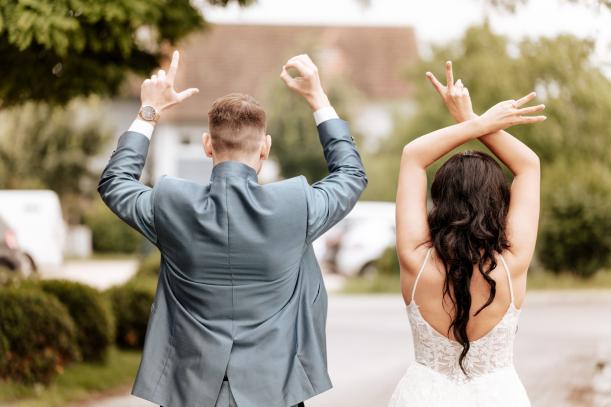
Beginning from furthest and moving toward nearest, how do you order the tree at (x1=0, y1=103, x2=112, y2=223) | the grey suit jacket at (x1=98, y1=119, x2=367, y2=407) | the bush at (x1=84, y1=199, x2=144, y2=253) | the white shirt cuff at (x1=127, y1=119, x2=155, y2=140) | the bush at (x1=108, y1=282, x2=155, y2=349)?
1. the bush at (x1=84, y1=199, x2=144, y2=253)
2. the tree at (x1=0, y1=103, x2=112, y2=223)
3. the bush at (x1=108, y1=282, x2=155, y2=349)
4. the white shirt cuff at (x1=127, y1=119, x2=155, y2=140)
5. the grey suit jacket at (x1=98, y1=119, x2=367, y2=407)

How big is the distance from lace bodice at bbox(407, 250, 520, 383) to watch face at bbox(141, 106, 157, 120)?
43.3 inches

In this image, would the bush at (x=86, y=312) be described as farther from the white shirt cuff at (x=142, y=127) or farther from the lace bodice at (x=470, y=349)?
the lace bodice at (x=470, y=349)

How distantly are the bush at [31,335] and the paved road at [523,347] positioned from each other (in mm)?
554

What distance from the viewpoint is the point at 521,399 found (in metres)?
3.54

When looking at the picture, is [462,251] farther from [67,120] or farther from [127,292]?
[67,120]

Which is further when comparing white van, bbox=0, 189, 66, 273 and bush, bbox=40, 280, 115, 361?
white van, bbox=0, 189, 66, 273

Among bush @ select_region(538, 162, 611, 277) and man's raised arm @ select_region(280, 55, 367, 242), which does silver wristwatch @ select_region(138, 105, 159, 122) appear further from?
bush @ select_region(538, 162, 611, 277)

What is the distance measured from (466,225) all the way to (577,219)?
60.8 feet

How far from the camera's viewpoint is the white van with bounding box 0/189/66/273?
2173 cm

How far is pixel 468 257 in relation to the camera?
338 cm

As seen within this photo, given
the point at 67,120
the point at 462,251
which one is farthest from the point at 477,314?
the point at 67,120

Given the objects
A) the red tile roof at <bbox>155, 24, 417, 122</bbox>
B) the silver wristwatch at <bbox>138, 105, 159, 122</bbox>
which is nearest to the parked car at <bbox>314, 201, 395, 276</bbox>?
the red tile roof at <bbox>155, 24, 417, 122</bbox>

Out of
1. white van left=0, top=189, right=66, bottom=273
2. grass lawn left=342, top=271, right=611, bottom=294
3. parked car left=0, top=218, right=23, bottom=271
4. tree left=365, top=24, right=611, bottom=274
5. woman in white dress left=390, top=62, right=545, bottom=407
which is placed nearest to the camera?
woman in white dress left=390, top=62, right=545, bottom=407

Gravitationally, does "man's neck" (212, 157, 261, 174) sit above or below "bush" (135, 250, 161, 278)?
above
